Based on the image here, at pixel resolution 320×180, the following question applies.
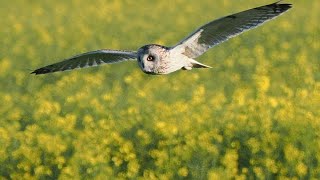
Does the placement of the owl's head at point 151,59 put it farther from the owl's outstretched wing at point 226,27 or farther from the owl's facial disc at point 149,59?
the owl's outstretched wing at point 226,27

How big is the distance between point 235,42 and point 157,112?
213 inches

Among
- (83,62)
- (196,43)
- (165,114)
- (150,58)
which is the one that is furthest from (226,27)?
(165,114)

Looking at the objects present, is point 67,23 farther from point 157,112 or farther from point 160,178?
point 160,178

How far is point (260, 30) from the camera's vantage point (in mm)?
15250

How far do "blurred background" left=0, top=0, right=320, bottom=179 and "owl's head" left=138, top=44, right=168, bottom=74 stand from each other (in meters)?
1.10

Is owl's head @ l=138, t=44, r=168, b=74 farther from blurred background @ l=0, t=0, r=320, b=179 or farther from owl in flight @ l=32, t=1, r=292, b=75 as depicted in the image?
blurred background @ l=0, t=0, r=320, b=179

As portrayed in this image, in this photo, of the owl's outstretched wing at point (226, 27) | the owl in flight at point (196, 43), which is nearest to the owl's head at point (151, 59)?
the owl in flight at point (196, 43)

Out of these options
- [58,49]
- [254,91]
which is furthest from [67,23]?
[254,91]

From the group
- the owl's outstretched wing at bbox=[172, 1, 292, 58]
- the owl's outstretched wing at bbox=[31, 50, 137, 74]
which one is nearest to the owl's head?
the owl's outstretched wing at bbox=[172, 1, 292, 58]

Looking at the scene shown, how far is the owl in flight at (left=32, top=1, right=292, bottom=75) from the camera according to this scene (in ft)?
23.3

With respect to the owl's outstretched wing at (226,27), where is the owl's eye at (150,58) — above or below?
below

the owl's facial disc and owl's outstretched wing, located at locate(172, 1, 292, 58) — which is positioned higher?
owl's outstretched wing, located at locate(172, 1, 292, 58)

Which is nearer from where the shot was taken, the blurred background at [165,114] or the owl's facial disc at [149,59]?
the owl's facial disc at [149,59]

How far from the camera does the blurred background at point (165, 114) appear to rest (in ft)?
26.8
